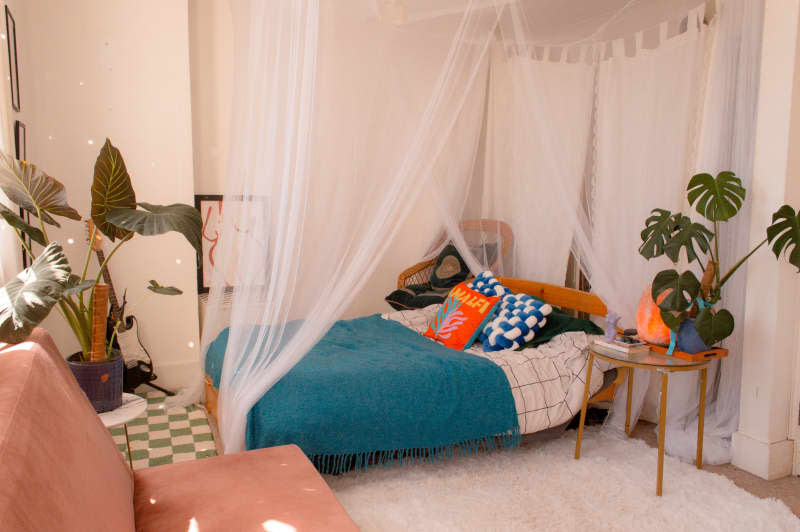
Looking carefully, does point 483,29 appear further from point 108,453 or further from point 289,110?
point 108,453

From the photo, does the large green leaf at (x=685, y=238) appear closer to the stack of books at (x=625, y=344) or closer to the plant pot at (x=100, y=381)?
the stack of books at (x=625, y=344)

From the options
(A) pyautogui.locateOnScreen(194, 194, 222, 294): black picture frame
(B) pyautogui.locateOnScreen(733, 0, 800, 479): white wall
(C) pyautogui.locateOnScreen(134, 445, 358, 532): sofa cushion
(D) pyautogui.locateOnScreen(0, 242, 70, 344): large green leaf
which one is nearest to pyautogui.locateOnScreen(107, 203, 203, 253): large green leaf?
(D) pyautogui.locateOnScreen(0, 242, 70, 344): large green leaf

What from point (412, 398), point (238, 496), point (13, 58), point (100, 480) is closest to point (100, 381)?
point (238, 496)

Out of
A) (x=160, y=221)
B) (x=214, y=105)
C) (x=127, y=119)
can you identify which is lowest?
(x=160, y=221)

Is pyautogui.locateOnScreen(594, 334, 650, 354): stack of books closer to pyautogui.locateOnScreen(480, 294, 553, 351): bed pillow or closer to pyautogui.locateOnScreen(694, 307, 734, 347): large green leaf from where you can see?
pyautogui.locateOnScreen(694, 307, 734, 347): large green leaf

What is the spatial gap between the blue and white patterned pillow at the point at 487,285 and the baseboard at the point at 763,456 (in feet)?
4.71

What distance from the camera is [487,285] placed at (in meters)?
3.52

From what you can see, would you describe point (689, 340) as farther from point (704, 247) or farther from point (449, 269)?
point (449, 269)

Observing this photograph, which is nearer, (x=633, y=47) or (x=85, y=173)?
(x=633, y=47)

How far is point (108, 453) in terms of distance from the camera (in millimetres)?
1486

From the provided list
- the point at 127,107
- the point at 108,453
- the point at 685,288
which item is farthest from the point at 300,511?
the point at 127,107

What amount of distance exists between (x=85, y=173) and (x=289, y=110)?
6.94ft

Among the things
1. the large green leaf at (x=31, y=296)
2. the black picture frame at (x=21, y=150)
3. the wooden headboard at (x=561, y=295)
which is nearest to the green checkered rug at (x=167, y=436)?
the black picture frame at (x=21, y=150)

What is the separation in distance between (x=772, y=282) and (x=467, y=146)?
1.79 meters
